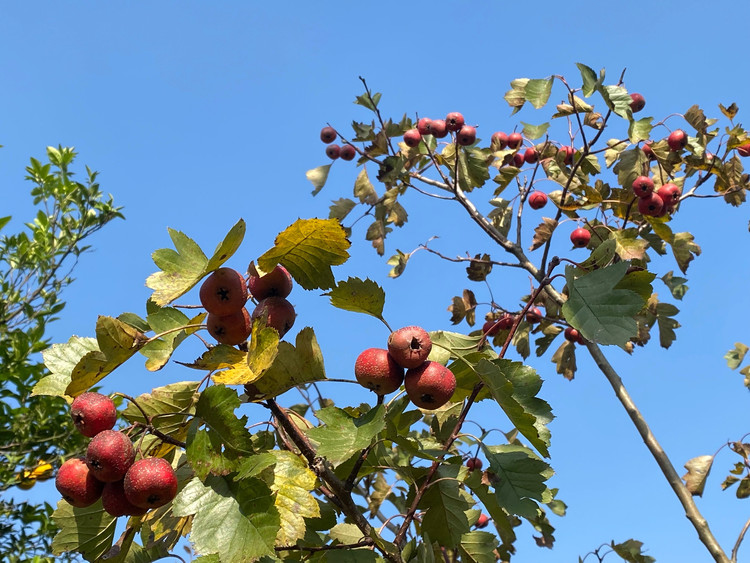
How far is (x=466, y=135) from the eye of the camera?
179 inches

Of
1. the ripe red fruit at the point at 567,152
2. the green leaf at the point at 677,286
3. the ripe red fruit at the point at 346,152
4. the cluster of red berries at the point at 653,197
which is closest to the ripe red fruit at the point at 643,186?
the cluster of red berries at the point at 653,197

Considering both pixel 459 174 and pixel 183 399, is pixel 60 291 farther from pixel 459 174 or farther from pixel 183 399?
pixel 183 399

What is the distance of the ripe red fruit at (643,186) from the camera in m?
3.87

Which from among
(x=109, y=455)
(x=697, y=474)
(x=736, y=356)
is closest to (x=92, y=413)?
(x=109, y=455)

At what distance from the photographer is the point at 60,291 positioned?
5520 millimetres

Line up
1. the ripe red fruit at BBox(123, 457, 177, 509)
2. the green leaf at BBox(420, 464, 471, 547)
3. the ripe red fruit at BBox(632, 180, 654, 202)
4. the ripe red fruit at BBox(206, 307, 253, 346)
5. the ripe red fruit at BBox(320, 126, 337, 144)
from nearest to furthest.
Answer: the ripe red fruit at BBox(123, 457, 177, 509) → the ripe red fruit at BBox(206, 307, 253, 346) → the green leaf at BBox(420, 464, 471, 547) → the ripe red fruit at BBox(632, 180, 654, 202) → the ripe red fruit at BBox(320, 126, 337, 144)

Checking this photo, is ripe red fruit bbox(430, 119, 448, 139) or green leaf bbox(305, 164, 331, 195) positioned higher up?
green leaf bbox(305, 164, 331, 195)

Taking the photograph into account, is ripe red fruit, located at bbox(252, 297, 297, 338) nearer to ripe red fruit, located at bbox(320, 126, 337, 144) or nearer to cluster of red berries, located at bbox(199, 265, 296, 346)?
cluster of red berries, located at bbox(199, 265, 296, 346)

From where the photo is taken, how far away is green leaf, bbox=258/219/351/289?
1.59 metres

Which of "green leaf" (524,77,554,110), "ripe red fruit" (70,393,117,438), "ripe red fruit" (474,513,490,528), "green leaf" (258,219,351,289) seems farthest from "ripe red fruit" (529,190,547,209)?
"ripe red fruit" (70,393,117,438)

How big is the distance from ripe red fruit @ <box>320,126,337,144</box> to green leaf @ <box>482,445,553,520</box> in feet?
14.1

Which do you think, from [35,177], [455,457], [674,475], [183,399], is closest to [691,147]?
[674,475]

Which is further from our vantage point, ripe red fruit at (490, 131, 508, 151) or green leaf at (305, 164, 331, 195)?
green leaf at (305, 164, 331, 195)

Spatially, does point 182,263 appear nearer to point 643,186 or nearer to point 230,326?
point 230,326
